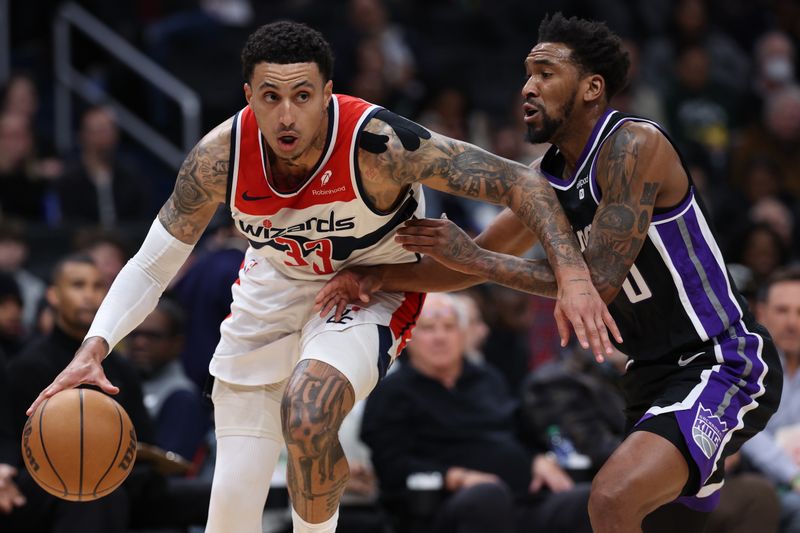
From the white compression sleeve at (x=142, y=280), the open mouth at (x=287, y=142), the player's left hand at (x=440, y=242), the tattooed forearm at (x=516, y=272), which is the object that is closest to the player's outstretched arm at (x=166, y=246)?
the white compression sleeve at (x=142, y=280)

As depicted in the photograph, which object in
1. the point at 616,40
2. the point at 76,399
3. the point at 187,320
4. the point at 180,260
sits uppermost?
the point at 616,40

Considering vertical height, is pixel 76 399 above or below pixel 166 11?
above

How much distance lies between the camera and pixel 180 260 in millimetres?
4918

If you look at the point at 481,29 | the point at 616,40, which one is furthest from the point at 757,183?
the point at 616,40

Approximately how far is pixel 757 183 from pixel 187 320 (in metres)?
5.84

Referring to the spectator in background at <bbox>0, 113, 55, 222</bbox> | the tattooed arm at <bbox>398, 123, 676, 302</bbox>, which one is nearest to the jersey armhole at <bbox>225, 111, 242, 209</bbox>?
the tattooed arm at <bbox>398, 123, 676, 302</bbox>

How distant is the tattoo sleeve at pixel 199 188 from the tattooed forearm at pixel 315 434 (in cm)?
76

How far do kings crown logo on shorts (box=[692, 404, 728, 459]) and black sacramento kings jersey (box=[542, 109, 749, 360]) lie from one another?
0.30 meters

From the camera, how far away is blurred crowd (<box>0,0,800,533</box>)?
668 cm

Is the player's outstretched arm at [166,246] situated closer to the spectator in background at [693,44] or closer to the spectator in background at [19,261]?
the spectator in background at [19,261]

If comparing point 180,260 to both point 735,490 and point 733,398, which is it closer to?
point 733,398

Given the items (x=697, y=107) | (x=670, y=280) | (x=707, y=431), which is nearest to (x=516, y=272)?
(x=670, y=280)

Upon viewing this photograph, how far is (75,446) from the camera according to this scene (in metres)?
4.64

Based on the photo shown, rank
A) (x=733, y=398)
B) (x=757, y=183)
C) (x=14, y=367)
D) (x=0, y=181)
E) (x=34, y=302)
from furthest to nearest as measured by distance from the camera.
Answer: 1. (x=757, y=183)
2. (x=0, y=181)
3. (x=34, y=302)
4. (x=14, y=367)
5. (x=733, y=398)
